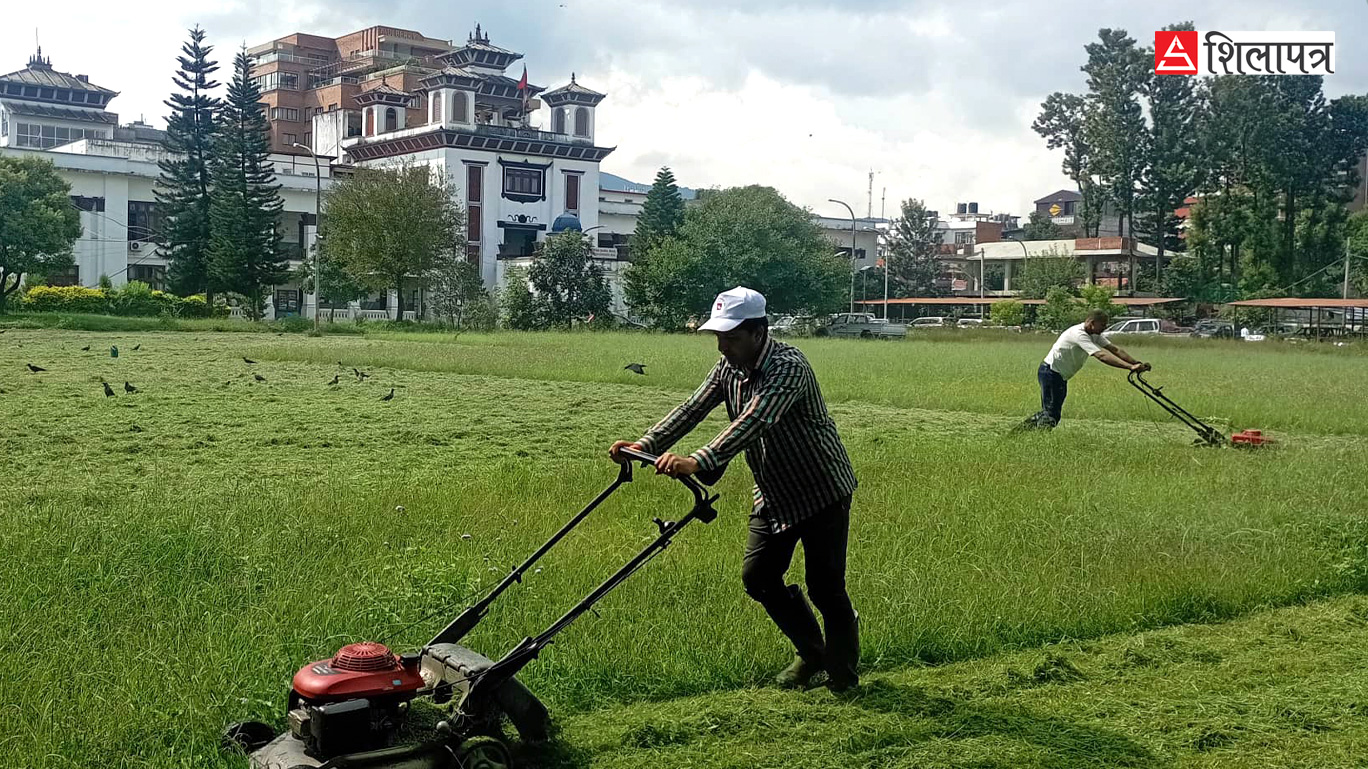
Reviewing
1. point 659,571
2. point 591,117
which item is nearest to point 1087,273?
point 591,117

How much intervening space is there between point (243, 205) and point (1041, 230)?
55.2 m

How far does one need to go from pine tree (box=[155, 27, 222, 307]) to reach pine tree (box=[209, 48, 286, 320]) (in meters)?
0.64

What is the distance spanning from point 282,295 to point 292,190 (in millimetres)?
5608

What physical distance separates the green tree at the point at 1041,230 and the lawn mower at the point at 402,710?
8468 cm

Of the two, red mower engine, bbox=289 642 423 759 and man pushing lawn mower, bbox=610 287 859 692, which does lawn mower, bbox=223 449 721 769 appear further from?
man pushing lawn mower, bbox=610 287 859 692

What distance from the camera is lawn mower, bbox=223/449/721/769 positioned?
3816 mm

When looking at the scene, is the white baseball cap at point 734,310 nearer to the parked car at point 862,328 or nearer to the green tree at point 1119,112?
the parked car at point 862,328

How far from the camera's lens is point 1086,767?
4457 mm

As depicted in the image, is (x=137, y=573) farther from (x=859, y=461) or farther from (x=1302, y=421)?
(x=1302, y=421)

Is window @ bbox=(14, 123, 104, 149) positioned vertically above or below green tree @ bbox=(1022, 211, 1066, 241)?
above

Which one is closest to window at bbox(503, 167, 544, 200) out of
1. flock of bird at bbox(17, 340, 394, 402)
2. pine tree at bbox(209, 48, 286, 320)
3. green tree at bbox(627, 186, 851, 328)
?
green tree at bbox(627, 186, 851, 328)

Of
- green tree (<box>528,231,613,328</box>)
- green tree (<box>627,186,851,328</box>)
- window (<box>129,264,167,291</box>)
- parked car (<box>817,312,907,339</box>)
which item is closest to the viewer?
parked car (<box>817,312,907,339</box>)

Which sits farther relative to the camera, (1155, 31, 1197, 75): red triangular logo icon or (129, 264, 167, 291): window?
(129, 264, 167, 291): window

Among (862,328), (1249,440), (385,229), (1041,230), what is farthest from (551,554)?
(1041,230)
